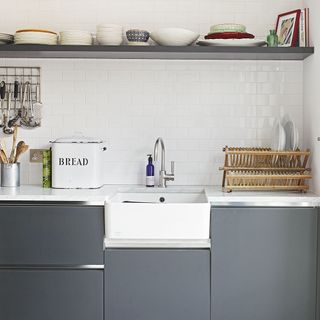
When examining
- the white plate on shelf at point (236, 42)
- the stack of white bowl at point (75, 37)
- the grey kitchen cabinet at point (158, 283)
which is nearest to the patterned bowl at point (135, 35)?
the stack of white bowl at point (75, 37)

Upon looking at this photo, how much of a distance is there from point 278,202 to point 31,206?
1334 millimetres

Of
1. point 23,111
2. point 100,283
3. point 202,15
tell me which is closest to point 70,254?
point 100,283

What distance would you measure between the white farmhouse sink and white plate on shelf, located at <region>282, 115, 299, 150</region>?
73cm

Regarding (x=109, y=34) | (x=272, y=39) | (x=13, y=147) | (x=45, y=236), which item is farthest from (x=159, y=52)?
(x=45, y=236)

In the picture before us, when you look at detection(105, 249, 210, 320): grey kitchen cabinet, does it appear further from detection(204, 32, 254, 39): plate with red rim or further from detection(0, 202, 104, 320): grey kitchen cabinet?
detection(204, 32, 254, 39): plate with red rim

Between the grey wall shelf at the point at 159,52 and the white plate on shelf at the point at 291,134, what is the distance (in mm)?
404

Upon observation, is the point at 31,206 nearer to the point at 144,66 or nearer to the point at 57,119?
the point at 57,119

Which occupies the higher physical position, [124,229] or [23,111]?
[23,111]

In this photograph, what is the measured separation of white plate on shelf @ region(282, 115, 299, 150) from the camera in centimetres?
356

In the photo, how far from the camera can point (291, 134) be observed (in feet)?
11.9

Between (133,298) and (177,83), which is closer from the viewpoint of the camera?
(133,298)

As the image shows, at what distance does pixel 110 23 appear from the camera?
388 cm

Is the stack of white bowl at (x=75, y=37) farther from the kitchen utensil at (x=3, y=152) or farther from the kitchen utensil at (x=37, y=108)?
the kitchen utensil at (x=3, y=152)

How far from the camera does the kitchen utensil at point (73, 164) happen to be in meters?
3.63
